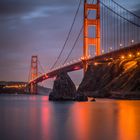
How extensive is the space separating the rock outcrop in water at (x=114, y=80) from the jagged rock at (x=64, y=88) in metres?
11.5

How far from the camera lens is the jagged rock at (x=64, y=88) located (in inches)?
1784

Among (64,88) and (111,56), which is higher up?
(111,56)

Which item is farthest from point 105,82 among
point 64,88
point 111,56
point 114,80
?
point 64,88

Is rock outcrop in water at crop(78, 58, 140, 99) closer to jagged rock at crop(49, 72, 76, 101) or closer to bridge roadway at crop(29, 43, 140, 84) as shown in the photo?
bridge roadway at crop(29, 43, 140, 84)

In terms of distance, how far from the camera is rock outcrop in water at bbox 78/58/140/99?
57875 mm

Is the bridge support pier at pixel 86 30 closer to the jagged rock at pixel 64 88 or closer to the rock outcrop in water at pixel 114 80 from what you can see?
the rock outcrop in water at pixel 114 80

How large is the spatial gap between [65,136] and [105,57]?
55563 mm

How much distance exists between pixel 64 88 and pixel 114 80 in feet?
74.7

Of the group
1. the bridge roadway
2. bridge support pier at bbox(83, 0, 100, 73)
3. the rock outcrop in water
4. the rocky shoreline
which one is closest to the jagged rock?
the rocky shoreline

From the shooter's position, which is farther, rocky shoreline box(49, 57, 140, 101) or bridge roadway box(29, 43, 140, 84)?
bridge roadway box(29, 43, 140, 84)

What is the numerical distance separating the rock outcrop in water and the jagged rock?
1155 centimetres

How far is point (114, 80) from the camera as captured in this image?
66.6 metres

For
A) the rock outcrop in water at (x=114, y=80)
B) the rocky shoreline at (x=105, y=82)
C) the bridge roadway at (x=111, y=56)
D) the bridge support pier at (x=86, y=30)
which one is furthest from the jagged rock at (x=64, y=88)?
the bridge support pier at (x=86, y=30)

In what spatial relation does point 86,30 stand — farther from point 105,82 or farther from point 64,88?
point 64,88
